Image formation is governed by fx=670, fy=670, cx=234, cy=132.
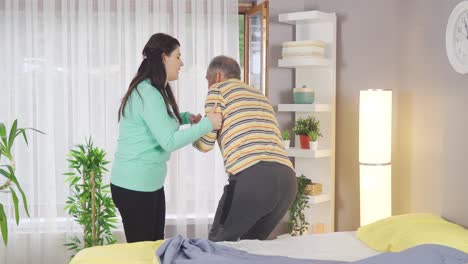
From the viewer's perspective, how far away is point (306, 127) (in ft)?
14.6

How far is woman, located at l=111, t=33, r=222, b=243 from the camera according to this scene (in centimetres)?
314

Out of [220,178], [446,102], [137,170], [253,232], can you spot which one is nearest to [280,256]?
[253,232]

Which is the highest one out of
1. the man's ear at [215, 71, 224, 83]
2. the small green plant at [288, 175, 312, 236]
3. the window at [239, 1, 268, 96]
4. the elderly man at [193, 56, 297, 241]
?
the window at [239, 1, 268, 96]

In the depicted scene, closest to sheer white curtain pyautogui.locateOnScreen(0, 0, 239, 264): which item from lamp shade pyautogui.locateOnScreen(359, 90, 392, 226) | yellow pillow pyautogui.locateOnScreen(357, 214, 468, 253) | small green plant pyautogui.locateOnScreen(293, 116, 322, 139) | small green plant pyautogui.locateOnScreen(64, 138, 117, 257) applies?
small green plant pyautogui.locateOnScreen(64, 138, 117, 257)

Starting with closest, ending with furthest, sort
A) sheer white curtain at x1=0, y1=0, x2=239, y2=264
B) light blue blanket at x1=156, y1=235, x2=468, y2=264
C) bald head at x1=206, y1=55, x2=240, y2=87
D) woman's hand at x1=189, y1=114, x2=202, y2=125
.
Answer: light blue blanket at x1=156, y1=235, x2=468, y2=264 < bald head at x1=206, y1=55, x2=240, y2=87 < woman's hand at x1=189, y1=114, x2=202, y2=125 < sheer white curtain at x1=0, y1=0, x2=239, y2=264

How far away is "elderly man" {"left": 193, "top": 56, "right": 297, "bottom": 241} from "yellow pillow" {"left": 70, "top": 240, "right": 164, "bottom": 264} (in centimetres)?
39

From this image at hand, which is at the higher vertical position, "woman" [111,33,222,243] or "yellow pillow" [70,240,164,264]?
"woman" [111,33,222,243]

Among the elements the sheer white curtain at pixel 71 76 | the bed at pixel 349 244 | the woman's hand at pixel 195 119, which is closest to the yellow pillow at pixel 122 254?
the bed at pixel 349 244

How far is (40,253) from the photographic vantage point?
4.66 m

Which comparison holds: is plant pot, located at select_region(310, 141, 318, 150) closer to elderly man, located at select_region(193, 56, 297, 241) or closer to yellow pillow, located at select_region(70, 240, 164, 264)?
elderly man, located at select_region(193, 56, 297, 241)

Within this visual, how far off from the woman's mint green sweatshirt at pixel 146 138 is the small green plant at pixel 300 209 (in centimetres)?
131

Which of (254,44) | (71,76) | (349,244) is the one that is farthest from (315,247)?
(71,76)

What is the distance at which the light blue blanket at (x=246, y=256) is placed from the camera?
98.0 inches

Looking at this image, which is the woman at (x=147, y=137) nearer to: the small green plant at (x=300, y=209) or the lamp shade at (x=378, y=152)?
the lamp shade at (x=378, y=152)
